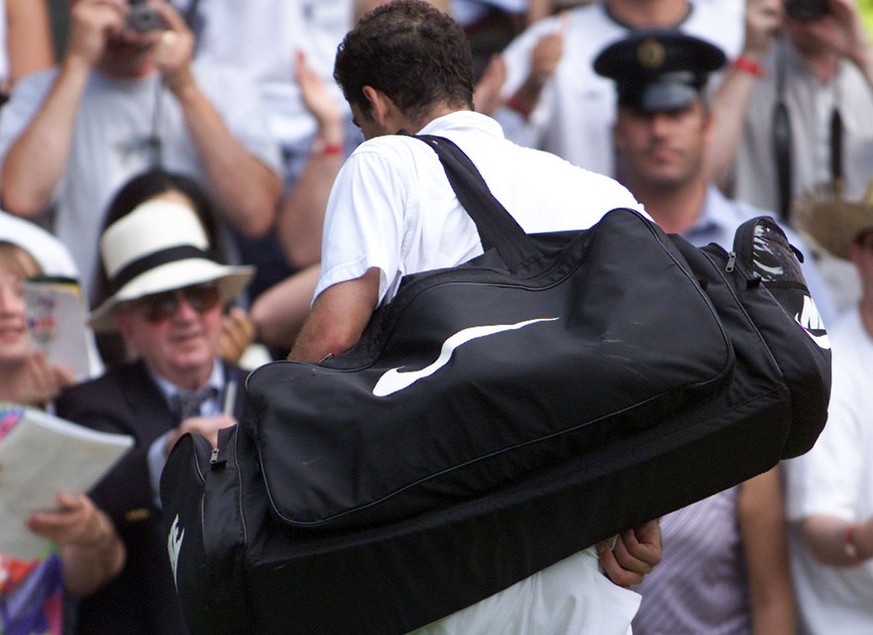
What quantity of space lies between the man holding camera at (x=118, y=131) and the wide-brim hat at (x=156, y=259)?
305 millimetres

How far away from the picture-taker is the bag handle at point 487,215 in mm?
2705

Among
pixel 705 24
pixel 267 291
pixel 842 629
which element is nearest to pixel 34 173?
pixel 267 291

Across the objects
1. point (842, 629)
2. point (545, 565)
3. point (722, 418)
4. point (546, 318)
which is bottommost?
point (842, 629)

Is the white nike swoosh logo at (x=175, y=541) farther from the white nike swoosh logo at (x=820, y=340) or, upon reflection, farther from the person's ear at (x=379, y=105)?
the white nike swoosh logo at (x=820, y=340)

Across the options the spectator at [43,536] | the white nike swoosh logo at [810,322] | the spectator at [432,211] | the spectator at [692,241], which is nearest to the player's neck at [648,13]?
the spectator at [692,241]

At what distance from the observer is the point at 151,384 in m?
4.42

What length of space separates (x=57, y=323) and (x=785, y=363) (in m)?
2.49

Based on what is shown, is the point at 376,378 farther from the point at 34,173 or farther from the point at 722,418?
the point at 34,173

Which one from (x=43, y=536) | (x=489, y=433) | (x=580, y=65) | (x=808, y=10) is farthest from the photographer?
(x=580, y=65)

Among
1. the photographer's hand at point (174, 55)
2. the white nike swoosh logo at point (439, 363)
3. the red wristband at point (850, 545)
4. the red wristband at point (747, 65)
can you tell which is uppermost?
the white nike swoosh logo at point (439, 363)

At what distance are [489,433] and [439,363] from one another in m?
0.13

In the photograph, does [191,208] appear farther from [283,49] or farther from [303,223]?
[283,49]

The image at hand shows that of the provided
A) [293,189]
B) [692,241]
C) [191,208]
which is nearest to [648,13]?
[692,241]

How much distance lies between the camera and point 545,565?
263 centimetres
